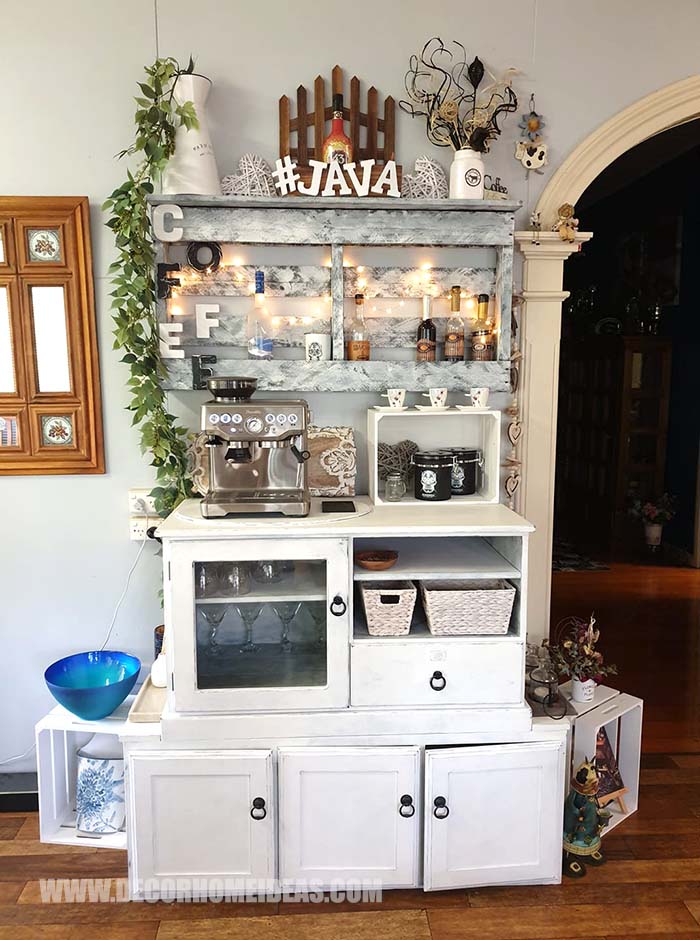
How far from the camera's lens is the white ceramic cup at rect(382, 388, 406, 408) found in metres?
2.41

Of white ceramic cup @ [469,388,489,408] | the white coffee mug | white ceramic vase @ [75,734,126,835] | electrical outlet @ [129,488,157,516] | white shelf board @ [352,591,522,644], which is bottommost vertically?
white ceramic vase @ [75,734,126,835]

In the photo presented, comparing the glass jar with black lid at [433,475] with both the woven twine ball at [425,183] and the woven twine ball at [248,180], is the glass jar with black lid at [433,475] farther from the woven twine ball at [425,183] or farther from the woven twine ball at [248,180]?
the woven twine ball at [248,180]

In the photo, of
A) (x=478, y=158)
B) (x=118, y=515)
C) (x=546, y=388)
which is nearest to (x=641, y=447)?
(x=546, y=388)

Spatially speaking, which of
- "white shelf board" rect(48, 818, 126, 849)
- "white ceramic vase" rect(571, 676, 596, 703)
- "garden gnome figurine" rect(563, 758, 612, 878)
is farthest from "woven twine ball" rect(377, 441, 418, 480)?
"white shelf board" rect(48, 818, 126, 849)

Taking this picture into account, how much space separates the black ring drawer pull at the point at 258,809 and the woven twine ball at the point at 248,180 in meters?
1.81

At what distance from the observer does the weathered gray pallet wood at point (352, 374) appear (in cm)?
240

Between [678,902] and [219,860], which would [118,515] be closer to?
[219,860]

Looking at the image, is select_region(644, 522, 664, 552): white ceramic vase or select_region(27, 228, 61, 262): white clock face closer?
select_region(27, 228, 61, 262): white clock face

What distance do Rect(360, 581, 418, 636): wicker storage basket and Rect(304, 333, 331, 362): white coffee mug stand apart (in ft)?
2.51

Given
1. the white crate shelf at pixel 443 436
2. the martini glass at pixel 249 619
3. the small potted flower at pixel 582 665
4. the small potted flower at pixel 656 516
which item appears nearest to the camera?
the martini glass at pixel 249 619

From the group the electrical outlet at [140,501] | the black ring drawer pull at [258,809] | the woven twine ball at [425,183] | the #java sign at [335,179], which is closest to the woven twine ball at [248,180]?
the #java sign at [335,179]

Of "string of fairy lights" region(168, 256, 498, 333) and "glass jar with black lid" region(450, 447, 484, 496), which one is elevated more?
"string of fairy lights" region(168, 256, 498, 333)

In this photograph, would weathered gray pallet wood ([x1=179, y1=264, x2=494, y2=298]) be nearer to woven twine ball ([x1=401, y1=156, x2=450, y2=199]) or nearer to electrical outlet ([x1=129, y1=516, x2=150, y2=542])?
woven twine ball ([x1=401, y1=156, x2=450, y2=199])

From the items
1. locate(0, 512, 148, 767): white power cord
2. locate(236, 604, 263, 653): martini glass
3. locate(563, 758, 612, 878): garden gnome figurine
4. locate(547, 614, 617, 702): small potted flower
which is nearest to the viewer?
locate(236, 604, 263, 653): martini glass
